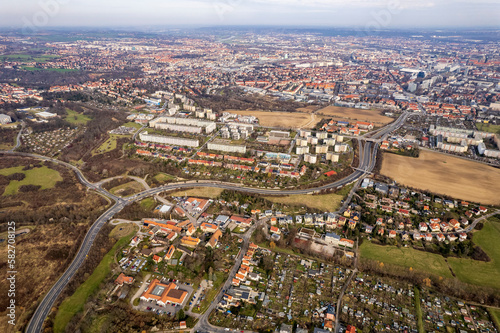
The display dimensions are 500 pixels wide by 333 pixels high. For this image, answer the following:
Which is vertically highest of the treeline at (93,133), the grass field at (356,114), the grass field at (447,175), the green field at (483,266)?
the grass field at (356,114)

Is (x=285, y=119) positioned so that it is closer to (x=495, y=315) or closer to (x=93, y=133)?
(x=93, y=133)

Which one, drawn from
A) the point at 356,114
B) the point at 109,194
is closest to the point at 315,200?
the point at 109,194

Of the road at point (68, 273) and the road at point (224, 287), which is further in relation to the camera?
the road at point (68, 273)

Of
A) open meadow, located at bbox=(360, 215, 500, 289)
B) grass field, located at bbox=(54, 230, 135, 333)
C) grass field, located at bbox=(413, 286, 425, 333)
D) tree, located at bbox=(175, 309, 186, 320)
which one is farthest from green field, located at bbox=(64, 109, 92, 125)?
grass field, located at bbox=(413, 286, 425, 333)

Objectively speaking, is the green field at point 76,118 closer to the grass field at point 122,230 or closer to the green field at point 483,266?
the grass field at point 122,230

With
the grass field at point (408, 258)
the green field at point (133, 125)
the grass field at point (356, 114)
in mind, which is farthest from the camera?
the grass field at point (356, 114)

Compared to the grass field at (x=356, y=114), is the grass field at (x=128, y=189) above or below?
below

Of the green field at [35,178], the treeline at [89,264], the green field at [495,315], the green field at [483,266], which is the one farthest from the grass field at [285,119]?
the green field at [495,315]

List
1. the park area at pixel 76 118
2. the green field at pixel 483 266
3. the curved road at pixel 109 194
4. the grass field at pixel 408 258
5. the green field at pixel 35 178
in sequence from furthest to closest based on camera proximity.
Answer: the park area at pixel 76 118 < the green field at pixel 35 178 < the grass field at pixel 408 258 < the green field at pixel 483 266 < the curved road at pixel 109 194

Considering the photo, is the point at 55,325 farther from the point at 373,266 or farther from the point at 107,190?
the point at 373,266
